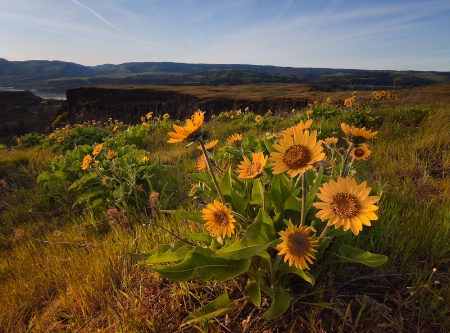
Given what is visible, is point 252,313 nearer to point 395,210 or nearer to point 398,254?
point 398,254

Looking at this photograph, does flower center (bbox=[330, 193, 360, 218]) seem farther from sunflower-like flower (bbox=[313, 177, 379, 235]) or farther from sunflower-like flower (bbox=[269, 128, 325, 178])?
sunflower-like flower (bbox=[269, 128, 325, 178])

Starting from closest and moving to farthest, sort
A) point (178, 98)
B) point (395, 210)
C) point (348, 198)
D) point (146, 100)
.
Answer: point (348, 198), point (395, 210), point (178, 98), point (146, 100)

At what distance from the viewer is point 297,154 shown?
1.19m

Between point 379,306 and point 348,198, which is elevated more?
point 348,198

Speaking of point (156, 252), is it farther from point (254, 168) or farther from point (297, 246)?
point (297, 246)

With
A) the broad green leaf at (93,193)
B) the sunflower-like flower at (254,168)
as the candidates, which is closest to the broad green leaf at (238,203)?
the sunflower-like flower at (254,168)

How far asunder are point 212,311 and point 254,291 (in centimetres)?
21

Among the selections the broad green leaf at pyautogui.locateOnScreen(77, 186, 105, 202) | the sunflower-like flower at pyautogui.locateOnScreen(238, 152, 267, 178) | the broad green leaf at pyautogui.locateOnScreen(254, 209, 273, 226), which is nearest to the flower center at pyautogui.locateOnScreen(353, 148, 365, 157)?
the sunflower-like flower at pyautogui.locateOnScreen(238, 152, 267, 178)

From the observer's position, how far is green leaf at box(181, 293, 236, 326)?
4.37ft

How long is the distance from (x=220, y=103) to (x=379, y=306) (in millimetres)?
30258

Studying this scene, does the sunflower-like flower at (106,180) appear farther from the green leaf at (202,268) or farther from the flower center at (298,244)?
the flower center at (298,244)

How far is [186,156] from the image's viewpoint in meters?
4.88

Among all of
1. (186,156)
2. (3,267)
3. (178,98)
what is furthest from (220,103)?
(3,267)

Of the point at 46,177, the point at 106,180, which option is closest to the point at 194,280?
the point at 106,180
